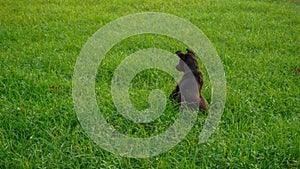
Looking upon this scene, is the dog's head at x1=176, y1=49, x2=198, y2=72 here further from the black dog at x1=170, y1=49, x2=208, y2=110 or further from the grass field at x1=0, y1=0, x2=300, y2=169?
the grass field at x1=0, y1=0, x2=300, y2=169

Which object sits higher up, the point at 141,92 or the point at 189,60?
the point at 189,60

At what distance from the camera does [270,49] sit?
4.77m

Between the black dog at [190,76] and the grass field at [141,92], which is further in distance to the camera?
the black dog at [190,76]

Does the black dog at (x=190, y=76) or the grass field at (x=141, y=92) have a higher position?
the black dog at (x=190, y=76)

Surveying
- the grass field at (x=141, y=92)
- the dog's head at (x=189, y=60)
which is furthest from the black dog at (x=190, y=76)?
the grass field at (x=141, y=92)

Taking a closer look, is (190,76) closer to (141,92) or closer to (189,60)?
(189,60)

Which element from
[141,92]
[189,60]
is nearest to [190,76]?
[189,60]

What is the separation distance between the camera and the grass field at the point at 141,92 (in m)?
2.36

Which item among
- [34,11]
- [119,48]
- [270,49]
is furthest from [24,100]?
[34,11]

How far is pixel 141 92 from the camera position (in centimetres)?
324

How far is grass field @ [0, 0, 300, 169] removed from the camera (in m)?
2.36

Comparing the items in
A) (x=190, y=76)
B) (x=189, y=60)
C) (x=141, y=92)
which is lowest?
(x=141, y=92)

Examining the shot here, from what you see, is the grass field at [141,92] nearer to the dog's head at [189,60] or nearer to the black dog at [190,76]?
the black dog at [190,76]

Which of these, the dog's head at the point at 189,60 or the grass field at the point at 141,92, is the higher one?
the dog's head at the point at 189,60
